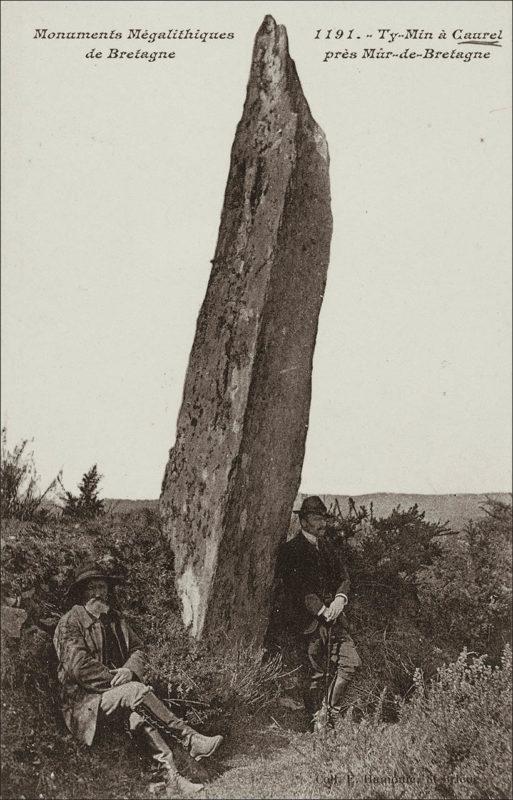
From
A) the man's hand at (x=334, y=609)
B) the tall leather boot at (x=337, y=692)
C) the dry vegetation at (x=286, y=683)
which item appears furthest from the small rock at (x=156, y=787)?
the man's hand at (x=334, y=609)

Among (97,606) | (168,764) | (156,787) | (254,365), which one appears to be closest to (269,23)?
(254,365)

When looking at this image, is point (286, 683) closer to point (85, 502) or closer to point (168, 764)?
point (168, 764)

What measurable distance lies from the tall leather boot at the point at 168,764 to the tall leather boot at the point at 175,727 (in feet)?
0.20

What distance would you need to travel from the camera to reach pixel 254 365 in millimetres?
5949

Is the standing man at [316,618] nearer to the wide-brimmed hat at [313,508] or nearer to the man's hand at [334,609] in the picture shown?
the man's hand at [334,609]

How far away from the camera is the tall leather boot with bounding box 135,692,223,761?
5.04 meters

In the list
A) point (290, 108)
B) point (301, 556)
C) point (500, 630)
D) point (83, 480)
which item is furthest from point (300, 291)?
point (500, 630)

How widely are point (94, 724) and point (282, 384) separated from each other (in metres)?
2.81

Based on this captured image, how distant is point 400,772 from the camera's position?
5.04 meters

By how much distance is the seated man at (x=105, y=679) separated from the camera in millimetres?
4953

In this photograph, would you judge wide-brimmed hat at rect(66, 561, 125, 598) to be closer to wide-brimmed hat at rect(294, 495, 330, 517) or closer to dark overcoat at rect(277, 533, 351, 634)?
dark overcoat at rect(277, 533, 351, 634)

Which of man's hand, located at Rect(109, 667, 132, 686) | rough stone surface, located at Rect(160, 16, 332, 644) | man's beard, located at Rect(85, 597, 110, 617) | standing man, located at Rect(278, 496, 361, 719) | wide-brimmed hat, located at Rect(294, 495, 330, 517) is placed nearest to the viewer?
man's hand, located at Rect(109, 667, 132, 686)

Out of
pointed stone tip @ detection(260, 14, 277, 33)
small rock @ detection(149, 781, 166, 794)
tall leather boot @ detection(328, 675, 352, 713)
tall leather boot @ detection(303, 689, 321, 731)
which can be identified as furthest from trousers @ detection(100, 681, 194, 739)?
pointed stone tip @ detection(260, 14, 277, 33)

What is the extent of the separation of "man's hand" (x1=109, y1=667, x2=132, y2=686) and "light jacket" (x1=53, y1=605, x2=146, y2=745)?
0.03 m
